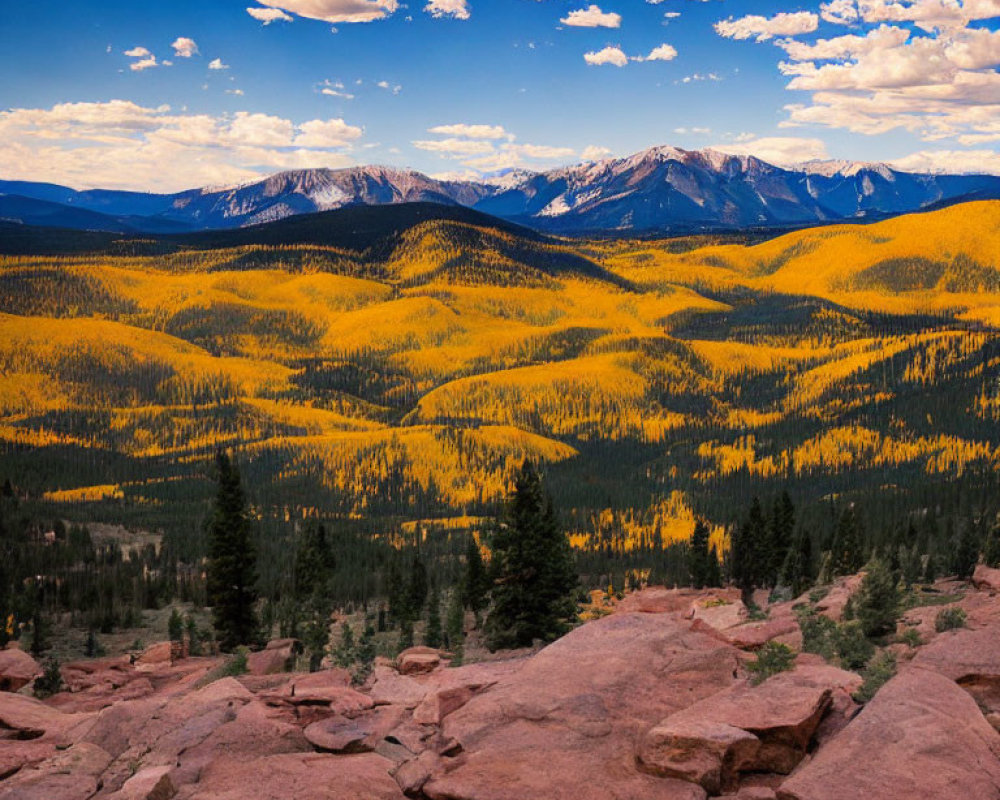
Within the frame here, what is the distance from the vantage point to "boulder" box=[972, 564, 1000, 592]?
44.2 meters

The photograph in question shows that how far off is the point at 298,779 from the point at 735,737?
1087cm

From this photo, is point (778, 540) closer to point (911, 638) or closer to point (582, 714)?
point (911, 638)

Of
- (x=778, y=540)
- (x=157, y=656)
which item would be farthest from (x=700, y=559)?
(x=157, y=656)

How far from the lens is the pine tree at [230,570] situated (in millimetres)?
60062

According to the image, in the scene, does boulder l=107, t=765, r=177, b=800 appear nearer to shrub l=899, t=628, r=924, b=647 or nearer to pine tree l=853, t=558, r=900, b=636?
shrub l=899, t=628, r=924, b=647

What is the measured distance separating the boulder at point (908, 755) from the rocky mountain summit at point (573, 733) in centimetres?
4

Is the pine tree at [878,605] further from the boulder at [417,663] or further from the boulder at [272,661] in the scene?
the boulder at [272,661]

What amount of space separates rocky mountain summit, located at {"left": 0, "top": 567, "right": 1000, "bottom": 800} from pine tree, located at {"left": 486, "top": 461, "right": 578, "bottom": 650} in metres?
24.3

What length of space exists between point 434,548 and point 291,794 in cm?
18355

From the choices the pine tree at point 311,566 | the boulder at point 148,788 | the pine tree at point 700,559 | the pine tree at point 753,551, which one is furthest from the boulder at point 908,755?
the pine tree at point 700,559

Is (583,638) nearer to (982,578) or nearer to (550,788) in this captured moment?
(550,788)

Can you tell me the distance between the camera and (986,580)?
4616 centimetres

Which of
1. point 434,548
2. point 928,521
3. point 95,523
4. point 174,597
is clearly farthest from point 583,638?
point 95,523

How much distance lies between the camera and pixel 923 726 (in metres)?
18.4
